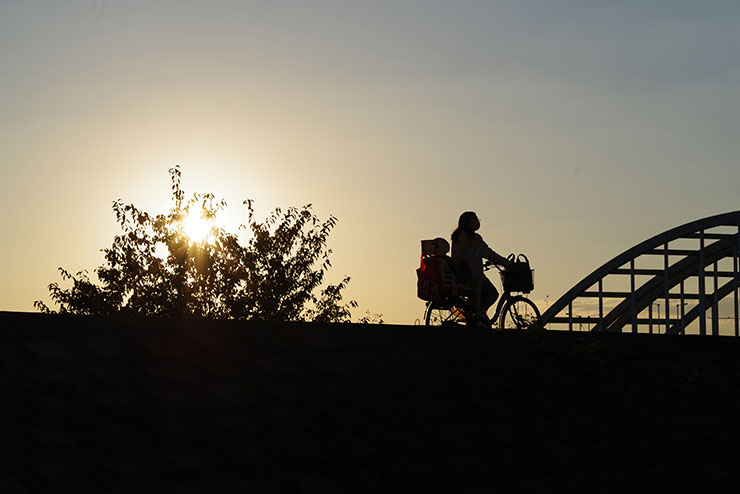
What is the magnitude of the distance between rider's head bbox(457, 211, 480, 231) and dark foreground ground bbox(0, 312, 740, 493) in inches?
125

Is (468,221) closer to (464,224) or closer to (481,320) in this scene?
(464,224)

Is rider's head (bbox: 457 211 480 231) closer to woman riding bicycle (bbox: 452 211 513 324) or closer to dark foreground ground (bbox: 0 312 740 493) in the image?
woman riding bicycle (bbox: 452 211 513 324)

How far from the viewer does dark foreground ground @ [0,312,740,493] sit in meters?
7.26

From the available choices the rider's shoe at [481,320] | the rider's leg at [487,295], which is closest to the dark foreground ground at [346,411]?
the rider's shoe at [481,320]

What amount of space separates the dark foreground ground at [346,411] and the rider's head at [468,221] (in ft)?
10.4

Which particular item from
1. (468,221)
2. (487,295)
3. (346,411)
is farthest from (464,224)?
(346,411)

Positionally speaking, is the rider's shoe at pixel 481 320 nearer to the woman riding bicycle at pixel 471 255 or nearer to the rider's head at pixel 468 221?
the woman riding bicycle at pixel 471 255

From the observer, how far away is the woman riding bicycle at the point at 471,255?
13.3 m

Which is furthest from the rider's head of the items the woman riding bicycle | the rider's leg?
the rider's leg

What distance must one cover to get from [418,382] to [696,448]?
273cm

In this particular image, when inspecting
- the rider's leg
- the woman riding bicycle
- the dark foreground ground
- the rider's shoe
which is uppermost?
the woman riding bicycle

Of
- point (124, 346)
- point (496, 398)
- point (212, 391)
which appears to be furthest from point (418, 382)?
point (124, 346)

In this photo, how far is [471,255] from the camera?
525 inches

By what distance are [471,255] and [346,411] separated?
532 centimetres
